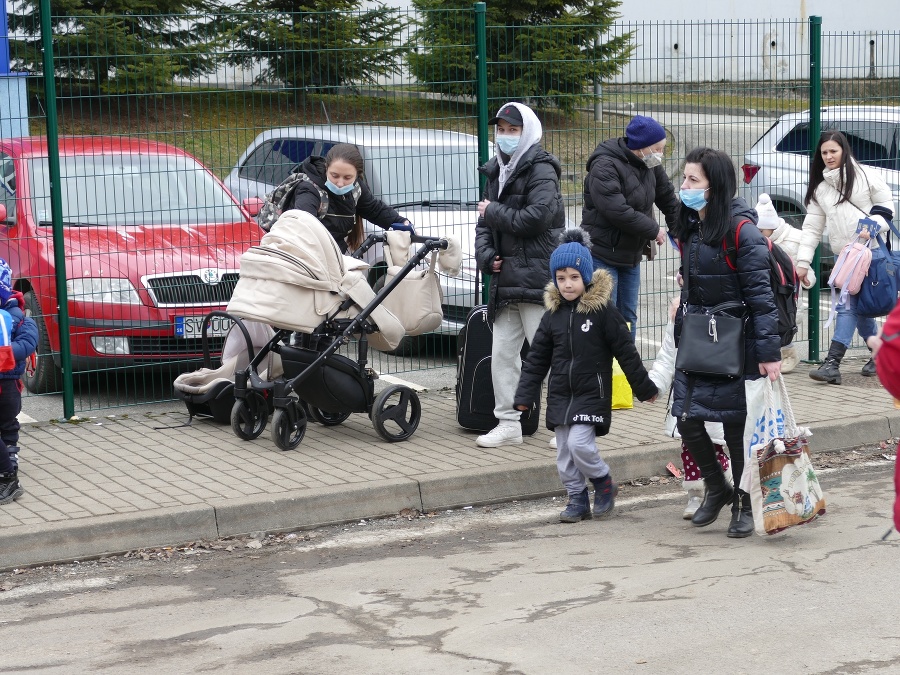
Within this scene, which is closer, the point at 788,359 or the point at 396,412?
the point at 396,412

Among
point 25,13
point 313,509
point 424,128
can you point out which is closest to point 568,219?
point 424,128

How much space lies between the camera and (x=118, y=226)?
826 cm

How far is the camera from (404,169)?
29.3 ft

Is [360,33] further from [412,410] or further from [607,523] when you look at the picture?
[607,523]

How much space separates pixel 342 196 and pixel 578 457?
2483 mm

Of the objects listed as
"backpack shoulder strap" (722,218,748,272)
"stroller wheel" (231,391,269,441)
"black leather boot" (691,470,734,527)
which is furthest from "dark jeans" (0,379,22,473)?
"backpack shoulder strap" (722,218,748,272)

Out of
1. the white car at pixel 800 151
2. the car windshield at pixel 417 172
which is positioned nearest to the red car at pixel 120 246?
the car windshield at pixel 417 172

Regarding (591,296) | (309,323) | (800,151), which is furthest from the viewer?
(800,151)

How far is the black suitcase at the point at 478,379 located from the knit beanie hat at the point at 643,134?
140 cm

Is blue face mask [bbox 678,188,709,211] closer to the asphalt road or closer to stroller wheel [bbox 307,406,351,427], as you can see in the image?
the asphalt road

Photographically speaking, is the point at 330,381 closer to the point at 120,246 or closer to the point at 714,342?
the point at 120,246

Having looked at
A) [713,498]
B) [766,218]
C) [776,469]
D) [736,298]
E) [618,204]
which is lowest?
[713,498]

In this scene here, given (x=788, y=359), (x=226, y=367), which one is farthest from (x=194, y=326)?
(x=788, y=359)

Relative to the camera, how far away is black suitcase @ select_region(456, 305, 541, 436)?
793cm
